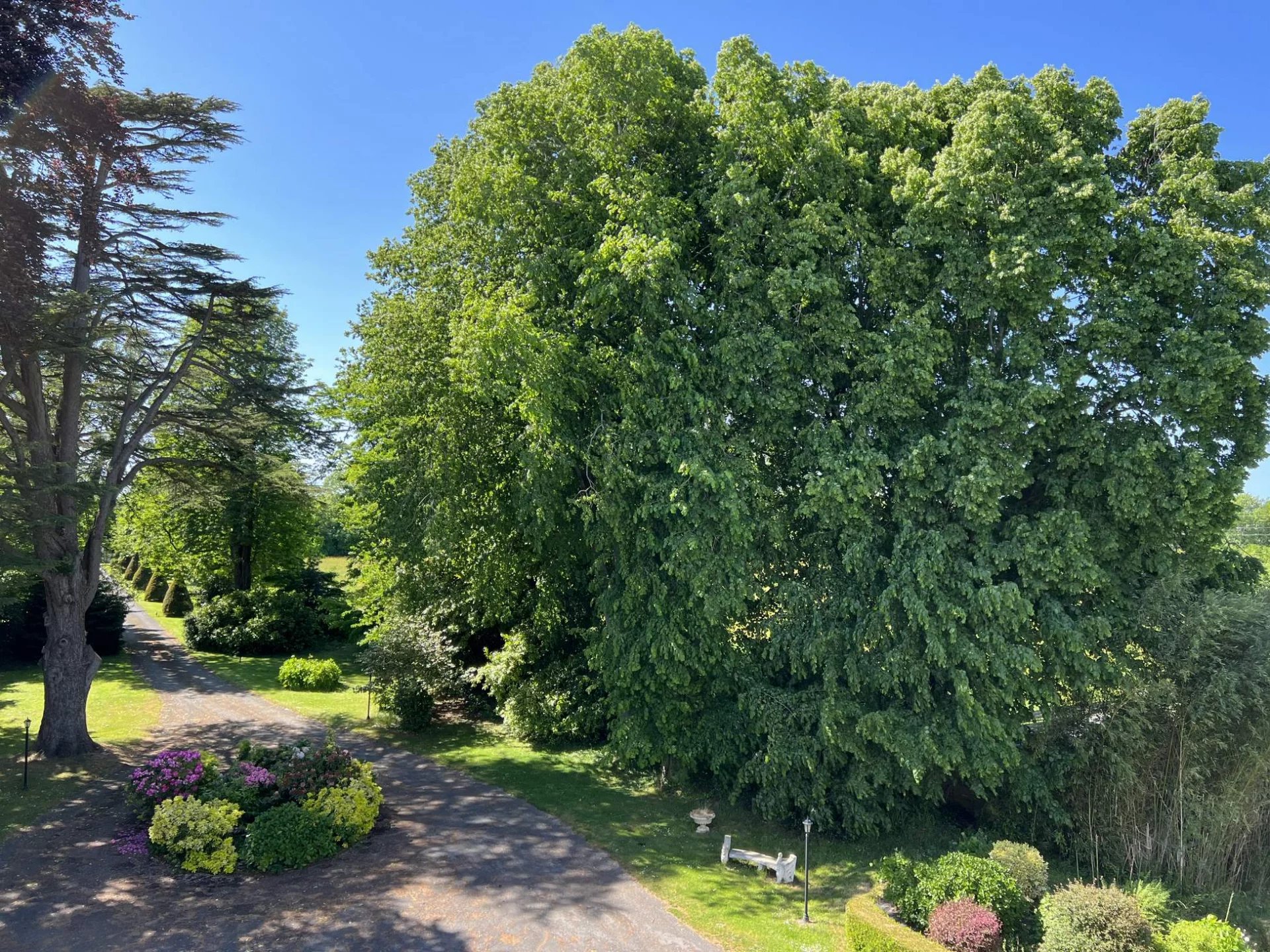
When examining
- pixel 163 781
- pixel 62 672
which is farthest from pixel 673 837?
pixel 62 672

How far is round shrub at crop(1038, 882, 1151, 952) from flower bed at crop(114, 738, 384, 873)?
418 inches

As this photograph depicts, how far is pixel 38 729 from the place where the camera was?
18.3 m

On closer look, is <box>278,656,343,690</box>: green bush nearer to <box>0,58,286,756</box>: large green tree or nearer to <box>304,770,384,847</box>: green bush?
<box>0,58,286,756</box>: large green tree

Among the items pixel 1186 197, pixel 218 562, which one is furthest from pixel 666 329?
pixel 218 562

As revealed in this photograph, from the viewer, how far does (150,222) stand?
16.3 metres

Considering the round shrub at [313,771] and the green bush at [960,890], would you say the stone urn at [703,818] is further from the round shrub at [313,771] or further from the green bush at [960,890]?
the round shrub at [313,771]

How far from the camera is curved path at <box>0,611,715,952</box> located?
9.42 metres

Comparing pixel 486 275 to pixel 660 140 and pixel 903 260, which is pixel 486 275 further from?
pixel 903 260

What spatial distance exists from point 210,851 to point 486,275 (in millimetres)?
11669

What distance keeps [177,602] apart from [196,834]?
3237 cm

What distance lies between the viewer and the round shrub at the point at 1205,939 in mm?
8625

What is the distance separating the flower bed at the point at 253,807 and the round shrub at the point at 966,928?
9211mm

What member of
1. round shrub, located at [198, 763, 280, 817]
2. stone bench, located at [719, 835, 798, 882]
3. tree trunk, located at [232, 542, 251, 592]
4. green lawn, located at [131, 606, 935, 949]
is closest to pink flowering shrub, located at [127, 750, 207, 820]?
round shrub, located at [198, 763, 280, 817]

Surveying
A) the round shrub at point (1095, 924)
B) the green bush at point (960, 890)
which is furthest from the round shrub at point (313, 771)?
the round shrub at point (1095, 924)
